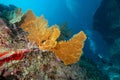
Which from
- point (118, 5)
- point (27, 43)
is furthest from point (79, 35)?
point (118, 5)

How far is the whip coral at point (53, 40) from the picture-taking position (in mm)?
4141

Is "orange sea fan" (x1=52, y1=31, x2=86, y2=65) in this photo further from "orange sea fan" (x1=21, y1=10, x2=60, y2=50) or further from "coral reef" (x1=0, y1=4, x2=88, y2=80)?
"orange sea fan" (x1=21, y1=10, x2=60, y2=50)

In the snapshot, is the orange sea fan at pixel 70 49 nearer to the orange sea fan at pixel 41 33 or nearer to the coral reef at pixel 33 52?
the coral reef at pixel 33 52

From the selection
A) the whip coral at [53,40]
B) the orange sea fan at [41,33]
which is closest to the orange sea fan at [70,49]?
the whip coral at [53,40]

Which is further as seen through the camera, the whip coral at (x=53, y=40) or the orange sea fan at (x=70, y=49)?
the orange sea fan at (x=70, y=49)

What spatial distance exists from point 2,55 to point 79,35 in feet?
7.98

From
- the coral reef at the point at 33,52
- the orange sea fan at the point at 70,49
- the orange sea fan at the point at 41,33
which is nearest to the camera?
the coral reef at the point at 33,52

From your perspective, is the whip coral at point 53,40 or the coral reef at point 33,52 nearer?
the coral reef at point 33,52

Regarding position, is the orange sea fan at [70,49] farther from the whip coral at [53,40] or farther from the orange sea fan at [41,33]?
the orange sea fan at [41,33]

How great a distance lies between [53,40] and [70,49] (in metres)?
0.55

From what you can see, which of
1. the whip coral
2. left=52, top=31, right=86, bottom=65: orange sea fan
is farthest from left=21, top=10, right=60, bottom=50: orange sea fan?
left=52, top=31, right=86, bottom=65: orange sea fan

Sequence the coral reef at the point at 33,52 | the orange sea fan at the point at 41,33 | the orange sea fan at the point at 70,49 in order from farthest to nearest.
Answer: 1. the orange sea fan at the point at 70,49
2. the orange sea fan at the point at 41,33
3. the coral reef at the point at 33,52

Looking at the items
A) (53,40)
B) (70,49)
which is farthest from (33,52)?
(70,49)

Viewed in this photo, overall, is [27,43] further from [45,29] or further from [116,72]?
[116,72]
